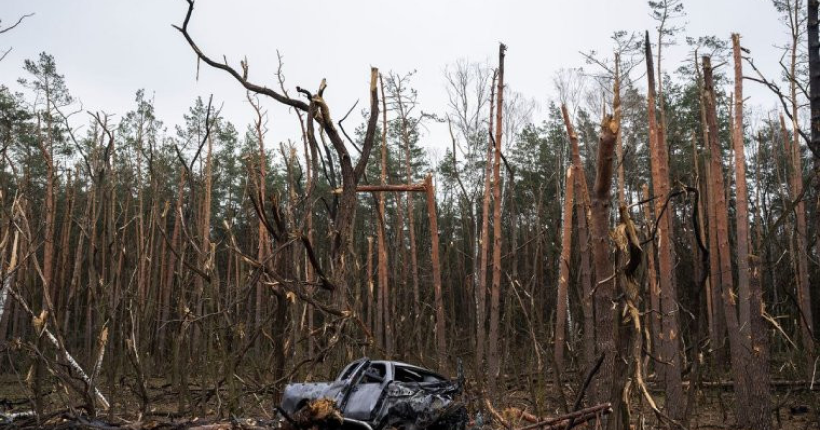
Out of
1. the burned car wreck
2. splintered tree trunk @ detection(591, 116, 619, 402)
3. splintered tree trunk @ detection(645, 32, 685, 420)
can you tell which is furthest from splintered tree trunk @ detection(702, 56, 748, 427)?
splintered tree trunk @ detection(591, 116, 619, 402)

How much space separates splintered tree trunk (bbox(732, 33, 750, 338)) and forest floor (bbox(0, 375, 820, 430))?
4.31 ft

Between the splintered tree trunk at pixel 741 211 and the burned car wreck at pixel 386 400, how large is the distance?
4463 millimetres

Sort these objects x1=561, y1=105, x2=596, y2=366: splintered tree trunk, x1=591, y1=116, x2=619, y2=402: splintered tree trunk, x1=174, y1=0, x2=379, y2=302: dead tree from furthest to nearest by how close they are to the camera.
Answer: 1. x1=561, y1=105, x2=596, y2=366: splintered tree trunk
2. x1=174, y1=0, x2=379, y2=302: dead tree
3. x1=591, y1=116, x2=619, y2=402: splintered tree trunk

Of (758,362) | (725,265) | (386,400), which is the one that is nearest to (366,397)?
(386,400)

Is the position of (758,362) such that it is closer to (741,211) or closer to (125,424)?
(741,211)

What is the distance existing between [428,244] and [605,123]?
77.7ft

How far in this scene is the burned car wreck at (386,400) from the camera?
717 cm

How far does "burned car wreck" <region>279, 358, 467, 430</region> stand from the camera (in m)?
7.17

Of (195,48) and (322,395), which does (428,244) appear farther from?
(195,48)

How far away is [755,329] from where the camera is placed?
845 cm

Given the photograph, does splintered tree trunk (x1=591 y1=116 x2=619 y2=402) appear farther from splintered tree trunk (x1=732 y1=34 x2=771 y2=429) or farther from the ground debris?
splintered tree trunk (x1=732 y1=34 x2=771 y2=429)

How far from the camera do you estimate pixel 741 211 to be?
370 inches

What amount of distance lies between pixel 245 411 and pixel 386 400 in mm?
6261

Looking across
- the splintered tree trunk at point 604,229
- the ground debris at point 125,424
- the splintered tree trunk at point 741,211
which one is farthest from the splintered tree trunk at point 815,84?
the ground debris at point 125,424
